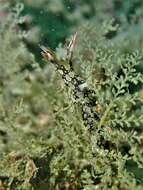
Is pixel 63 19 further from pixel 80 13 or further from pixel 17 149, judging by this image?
pixel 17 149

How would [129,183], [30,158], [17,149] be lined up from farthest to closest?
[17,149]
[30,158]
[129,183]

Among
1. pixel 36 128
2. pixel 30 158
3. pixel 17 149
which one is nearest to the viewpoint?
pixel 30 158

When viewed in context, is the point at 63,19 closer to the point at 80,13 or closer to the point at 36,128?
the point at 80,13

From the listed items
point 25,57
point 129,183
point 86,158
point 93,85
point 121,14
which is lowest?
point 129,183

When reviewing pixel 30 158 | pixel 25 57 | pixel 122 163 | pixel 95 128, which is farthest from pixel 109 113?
pixel 25 57

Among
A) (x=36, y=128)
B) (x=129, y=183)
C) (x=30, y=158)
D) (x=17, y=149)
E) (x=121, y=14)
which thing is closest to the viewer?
(x=129, y=183)

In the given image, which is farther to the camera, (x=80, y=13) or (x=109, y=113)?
(x=80, y=13)

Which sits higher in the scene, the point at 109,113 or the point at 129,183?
the point at 109,113

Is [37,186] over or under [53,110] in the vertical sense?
under

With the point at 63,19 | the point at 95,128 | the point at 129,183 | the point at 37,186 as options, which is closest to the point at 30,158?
the point at 37,186
